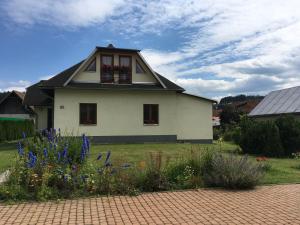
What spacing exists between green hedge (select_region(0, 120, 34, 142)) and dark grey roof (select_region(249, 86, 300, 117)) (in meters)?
24.6

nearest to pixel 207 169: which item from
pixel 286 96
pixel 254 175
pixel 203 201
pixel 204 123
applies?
pixel 254 175

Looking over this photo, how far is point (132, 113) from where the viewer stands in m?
25.5

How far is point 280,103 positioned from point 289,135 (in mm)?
21027

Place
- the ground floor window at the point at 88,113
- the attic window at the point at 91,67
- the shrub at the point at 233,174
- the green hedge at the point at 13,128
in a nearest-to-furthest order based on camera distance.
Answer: the shrub at the point at 233,174 < the ground floor window at the point at 88,113 < the attic window at the point at 91,67 < the green hedge at the point at 13,128

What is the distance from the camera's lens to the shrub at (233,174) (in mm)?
9047

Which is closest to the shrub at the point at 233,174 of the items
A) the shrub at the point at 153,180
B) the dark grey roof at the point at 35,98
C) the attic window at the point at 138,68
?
the shrub at the point at 153,180

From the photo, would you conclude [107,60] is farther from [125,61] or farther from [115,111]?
[115,111]

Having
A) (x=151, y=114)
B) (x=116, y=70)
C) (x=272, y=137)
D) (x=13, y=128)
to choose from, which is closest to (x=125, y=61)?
(x=116, y=70)

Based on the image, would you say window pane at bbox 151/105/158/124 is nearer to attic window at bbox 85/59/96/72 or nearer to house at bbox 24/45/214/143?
house at bbox 24/45/214/143

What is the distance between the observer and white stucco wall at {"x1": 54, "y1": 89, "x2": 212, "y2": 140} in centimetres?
2408

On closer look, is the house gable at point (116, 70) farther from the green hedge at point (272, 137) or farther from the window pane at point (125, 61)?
the green hedge at point (272, 137)

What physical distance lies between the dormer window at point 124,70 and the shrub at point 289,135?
10160 millimetres

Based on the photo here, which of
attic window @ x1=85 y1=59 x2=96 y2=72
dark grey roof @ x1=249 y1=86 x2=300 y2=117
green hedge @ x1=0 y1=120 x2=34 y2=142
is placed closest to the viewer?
attic window @ x1=85 y1=59 x2=96 y2=72

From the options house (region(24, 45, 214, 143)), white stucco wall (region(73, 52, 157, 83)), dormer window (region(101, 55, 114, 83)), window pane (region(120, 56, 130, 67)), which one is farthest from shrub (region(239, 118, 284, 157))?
dormer window (region(101, 55, 114, 83))
